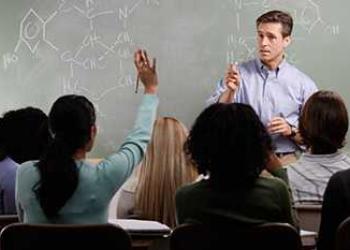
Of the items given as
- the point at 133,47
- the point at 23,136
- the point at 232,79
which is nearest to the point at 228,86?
the point at 232,79

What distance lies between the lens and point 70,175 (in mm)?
2371

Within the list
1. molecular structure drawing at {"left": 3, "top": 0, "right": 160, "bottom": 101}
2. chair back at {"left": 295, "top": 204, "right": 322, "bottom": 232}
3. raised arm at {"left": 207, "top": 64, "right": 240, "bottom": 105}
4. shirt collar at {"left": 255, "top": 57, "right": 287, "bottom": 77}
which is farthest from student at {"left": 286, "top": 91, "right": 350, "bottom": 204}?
molecular structure drawing at {"left": 3, "top": 0, "right": 160, "bottom": 101}

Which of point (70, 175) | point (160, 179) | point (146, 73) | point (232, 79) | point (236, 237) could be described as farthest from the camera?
point (232, 79)

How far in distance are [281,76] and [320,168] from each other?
53.8 inches

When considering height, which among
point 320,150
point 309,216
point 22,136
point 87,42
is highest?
point 87,42

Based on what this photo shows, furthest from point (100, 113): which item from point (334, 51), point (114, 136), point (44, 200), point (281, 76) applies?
point (44, 200)

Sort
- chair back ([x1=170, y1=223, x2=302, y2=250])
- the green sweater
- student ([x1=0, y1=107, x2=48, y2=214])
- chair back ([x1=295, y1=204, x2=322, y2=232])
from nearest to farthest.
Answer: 1. chair back ([x1=170, y1=223, x2=302, y2=250])
2. the green sweater
3. chair back ([x1=295, y1=204, x2=322, y2=232])
4. student ([x1=0, y1=107, x2=48, y2=214])

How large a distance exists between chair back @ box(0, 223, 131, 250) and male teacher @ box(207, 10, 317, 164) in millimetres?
2131

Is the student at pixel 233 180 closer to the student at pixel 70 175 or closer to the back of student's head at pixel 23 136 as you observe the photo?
the student at pixel 70 175

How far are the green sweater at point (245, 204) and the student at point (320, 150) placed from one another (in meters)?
0.82

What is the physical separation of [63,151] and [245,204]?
2.17 ft

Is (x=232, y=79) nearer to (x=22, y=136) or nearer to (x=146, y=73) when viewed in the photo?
(x=22, y=136)

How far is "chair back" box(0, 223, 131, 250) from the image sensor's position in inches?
83.4

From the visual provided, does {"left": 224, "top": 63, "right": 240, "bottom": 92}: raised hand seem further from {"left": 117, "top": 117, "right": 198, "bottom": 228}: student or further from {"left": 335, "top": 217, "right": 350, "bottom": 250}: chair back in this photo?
{"left": 335, "top": 217, "right": 350, "bottom": 250}: chair back
